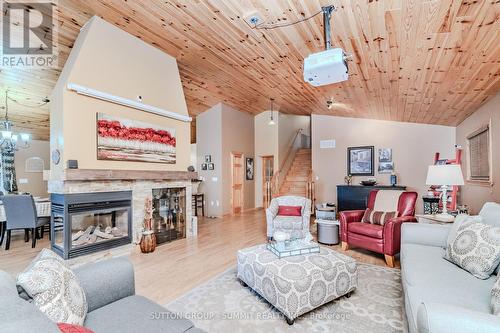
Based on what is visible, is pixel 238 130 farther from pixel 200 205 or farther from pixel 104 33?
pixel 104 33

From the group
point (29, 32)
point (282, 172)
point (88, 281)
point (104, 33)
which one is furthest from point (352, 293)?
point (282, 172)

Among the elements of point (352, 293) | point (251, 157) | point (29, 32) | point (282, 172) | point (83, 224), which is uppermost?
point (29, 32)

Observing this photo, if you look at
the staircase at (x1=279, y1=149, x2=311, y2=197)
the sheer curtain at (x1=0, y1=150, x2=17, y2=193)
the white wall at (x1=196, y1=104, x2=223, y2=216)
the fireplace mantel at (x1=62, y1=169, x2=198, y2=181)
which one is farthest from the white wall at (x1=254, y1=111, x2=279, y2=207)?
the sheer curtain at (x1=0, y1=150, x2=17, y2=193)

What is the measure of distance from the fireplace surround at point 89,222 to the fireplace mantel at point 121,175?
277mm

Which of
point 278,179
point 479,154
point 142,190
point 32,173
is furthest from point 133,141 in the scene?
point 479,154

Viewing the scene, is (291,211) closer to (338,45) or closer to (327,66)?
(338,45)

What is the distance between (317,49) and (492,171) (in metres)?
2.79

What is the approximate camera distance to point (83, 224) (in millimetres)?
3791

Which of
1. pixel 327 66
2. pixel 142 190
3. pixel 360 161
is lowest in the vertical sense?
pixel 142 190

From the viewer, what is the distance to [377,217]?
377cm

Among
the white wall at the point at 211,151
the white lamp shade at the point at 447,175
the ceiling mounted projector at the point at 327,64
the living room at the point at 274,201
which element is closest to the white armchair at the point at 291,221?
the living room at the point at 274,201

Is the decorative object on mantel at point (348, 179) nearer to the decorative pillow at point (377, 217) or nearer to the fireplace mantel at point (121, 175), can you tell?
the decorative pillow at point (377, 217)

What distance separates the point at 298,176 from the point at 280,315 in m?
6.78

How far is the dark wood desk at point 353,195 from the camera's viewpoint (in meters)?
6.12
